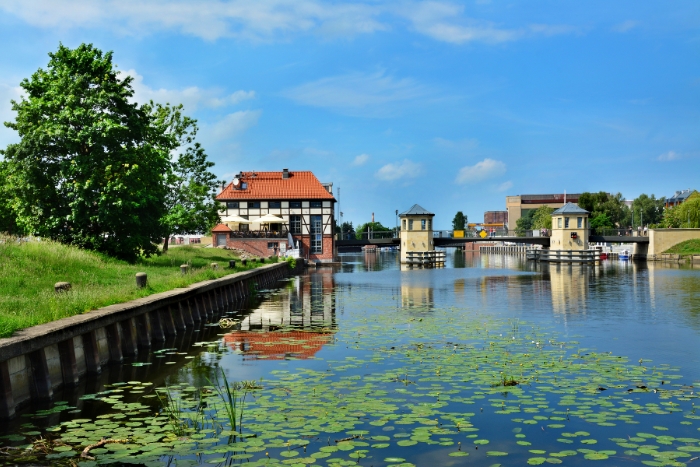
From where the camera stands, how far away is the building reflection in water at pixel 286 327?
1734cm

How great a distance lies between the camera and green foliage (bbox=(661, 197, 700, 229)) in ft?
324

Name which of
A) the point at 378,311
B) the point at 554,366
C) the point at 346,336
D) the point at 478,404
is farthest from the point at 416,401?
the point at 378,311

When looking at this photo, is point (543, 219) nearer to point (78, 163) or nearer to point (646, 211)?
→ point (646, 211)

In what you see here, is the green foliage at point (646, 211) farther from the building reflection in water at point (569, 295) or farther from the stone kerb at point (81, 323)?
the stone kerb at point (81, 323)

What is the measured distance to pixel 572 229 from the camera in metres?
78.9

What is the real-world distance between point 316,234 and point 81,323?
195 feet

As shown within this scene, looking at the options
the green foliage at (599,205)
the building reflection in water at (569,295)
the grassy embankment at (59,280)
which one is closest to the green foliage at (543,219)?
the green foliage at (599,205)

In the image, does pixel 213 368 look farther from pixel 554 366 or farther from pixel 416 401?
pixel 554 366

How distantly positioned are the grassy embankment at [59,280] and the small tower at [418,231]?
49.8m

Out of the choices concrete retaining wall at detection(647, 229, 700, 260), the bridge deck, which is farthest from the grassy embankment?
concrete retaining wall at detection(647, 229, 700, 260)

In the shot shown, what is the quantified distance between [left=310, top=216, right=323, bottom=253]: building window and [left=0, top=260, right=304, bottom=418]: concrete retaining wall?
48080mm

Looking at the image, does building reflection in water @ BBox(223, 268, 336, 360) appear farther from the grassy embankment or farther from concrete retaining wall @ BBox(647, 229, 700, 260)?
concrete retaining wall @ BBox(647, 229, 700, 260)

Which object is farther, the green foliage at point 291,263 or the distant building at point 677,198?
the distant building at point 677,198

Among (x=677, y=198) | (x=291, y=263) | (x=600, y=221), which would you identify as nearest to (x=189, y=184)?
(x=291, y=263)
